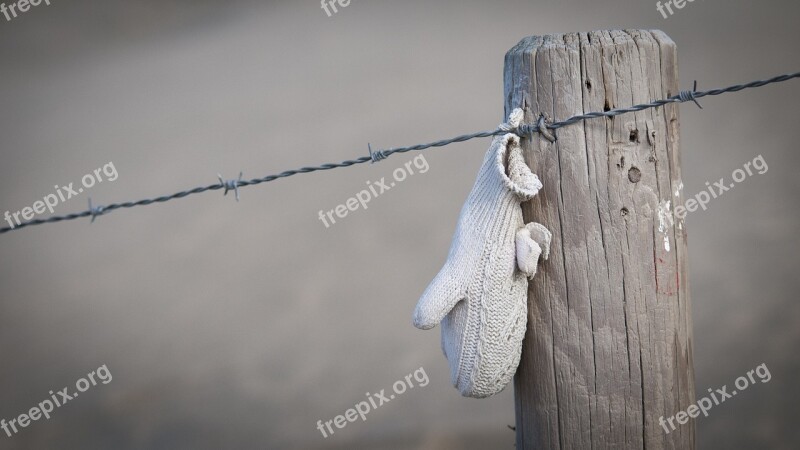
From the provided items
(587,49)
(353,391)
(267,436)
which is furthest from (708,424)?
(587,49)

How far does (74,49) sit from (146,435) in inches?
87.9

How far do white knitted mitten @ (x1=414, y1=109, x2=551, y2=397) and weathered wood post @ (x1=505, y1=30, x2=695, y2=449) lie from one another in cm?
4

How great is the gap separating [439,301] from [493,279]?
11 cm

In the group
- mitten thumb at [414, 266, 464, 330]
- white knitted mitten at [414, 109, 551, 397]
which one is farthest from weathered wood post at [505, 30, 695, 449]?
mitten thumb at [414, 266, 464, 330]

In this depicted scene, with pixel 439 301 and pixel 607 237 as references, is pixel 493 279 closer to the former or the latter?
pixel 439 301

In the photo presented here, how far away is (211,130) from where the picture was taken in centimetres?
473

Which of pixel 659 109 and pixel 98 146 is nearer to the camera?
pixel 659 109

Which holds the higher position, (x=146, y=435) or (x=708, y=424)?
(x=146, y=435)

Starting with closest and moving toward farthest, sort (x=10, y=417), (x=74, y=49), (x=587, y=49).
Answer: (x=587, y=49) → (x=10, y=417) → (x=74, y=49)

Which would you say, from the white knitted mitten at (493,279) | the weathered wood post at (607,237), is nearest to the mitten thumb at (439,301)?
the white knitted mitten at (493,279)

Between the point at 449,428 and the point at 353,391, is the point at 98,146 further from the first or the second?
the point at 449,428

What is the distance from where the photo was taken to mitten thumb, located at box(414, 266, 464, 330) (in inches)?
61.5

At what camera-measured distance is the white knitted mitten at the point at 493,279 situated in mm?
1547

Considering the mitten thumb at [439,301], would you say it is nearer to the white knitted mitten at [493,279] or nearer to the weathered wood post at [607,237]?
the white knitted mitten at [493,279]
